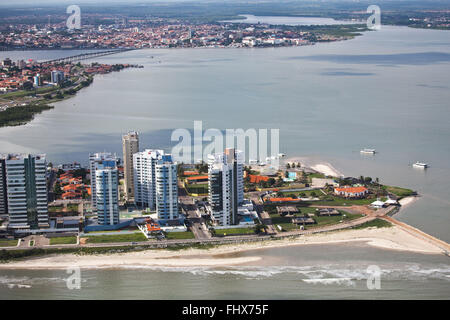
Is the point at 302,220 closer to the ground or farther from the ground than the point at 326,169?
closer to the ground

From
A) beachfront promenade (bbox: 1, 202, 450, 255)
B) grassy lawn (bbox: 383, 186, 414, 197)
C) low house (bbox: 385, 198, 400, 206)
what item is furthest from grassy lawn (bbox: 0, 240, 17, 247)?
grassy lawn (bbox: 383, 186, 414, 197)

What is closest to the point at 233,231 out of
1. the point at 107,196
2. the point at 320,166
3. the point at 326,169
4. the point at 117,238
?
the point at 117,238

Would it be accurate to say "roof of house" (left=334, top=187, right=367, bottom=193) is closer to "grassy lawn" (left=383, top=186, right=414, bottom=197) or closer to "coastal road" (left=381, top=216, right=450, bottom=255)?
"grassy lawn" (left=383, top=186, right=414, bottom=197)

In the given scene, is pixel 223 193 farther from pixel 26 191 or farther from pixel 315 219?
pixel 26 191

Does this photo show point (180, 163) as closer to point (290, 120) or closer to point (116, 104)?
point (290, 120)

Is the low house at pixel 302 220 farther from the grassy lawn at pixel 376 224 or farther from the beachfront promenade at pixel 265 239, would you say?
the grassy lawn at pixel 376 224

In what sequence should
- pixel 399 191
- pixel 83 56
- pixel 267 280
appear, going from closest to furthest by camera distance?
pixel 267 280, pixel 399 191, pixel 83 56
